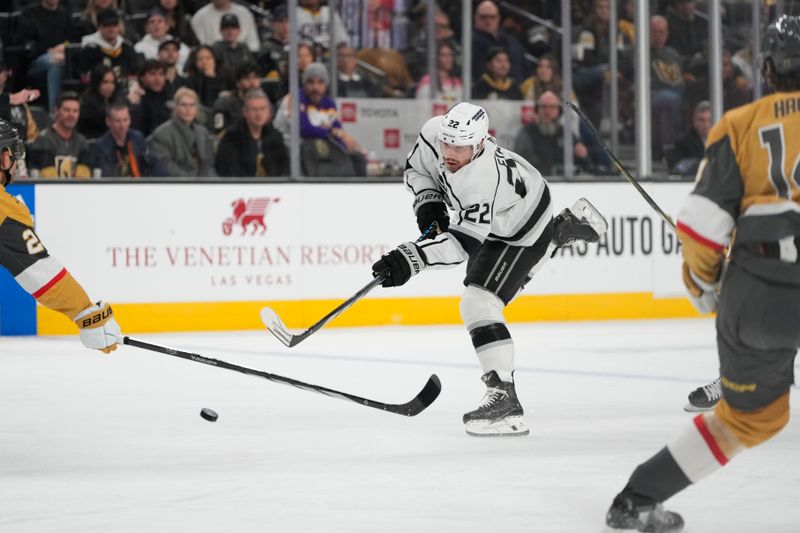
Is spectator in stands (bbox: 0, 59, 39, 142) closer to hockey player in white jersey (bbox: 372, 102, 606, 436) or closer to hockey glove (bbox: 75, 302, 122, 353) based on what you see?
hockey player in white jersey (bbox: 372, 102, 606, 436)

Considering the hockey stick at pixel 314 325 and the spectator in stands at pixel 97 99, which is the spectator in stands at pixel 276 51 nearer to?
the spectator in stands at pixel 97 99

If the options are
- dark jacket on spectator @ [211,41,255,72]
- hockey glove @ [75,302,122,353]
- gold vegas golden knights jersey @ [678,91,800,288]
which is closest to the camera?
gold vegas golden knights jersey @ [678,91,800,288]

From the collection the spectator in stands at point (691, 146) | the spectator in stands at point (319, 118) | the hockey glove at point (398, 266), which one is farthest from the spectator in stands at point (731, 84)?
the hockey glove at point (398, 266)

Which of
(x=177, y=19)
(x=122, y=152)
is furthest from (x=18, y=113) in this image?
(x=177, y=19)

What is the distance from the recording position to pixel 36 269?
353cm

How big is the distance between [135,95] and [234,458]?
4.30 meters

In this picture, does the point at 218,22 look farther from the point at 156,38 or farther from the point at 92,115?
the point at 92,115

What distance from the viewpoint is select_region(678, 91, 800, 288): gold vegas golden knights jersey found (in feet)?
7.63

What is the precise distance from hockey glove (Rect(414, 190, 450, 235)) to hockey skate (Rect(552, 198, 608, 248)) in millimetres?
388

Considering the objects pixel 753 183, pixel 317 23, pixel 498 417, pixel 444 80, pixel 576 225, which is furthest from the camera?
pixel 444 80

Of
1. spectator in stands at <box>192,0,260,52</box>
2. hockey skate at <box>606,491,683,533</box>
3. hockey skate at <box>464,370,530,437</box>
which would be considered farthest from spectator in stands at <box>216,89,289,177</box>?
hockey skate at <box>606,491,683,533</box>

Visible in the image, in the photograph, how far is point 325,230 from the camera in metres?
7.57

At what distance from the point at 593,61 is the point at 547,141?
66 centimetres

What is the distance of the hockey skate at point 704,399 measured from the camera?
4430mm
